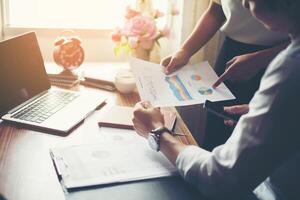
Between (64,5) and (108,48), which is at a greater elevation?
(64,5)

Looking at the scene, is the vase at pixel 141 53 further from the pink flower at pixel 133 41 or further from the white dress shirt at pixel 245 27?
the white dress shirt at pixel 245 27

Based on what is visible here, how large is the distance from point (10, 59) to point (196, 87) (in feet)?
1.99

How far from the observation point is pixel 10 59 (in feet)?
4.49

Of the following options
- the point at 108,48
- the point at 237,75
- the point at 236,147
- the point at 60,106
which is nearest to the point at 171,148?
the point at 236,147

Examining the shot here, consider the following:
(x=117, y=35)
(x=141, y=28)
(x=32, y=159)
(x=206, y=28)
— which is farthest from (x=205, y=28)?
(x=32, y=159)

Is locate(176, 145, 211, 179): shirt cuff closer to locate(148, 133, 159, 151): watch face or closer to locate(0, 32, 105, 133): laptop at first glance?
locate(148, 133, 159, 151): watch face

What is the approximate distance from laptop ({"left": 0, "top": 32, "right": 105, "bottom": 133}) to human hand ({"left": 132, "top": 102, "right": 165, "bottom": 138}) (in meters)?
0.23

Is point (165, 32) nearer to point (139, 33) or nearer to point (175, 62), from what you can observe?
point (139, 33)

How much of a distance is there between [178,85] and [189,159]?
16.9 inches

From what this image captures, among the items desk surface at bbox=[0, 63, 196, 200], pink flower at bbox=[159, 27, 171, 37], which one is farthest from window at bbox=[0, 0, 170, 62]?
desk surface at bbox=[0, 63, 196, 200]

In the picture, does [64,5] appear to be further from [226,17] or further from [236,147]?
[236,147]

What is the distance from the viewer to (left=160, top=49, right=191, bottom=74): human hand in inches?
56.3

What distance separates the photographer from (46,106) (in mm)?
1397

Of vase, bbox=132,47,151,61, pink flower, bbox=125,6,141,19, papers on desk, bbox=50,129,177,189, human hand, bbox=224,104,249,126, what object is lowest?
papers on desk, bbox=50,129,177,189
